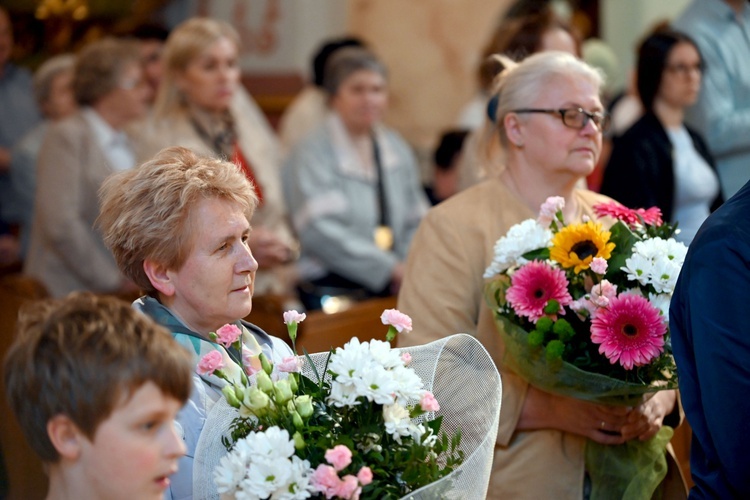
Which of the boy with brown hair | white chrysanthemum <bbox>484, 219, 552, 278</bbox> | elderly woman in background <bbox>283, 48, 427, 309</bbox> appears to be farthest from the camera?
elderly woman in background <bbox>283, 48, 427, 309</bbox>

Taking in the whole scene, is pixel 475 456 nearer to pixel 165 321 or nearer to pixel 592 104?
pixel 165 321

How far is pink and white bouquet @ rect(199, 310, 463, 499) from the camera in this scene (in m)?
2.16

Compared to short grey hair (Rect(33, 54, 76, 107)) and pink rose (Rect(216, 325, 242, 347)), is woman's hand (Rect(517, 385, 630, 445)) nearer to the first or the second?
pink rose (Rect(216, 325, 242, 347))

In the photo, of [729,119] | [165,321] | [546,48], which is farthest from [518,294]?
[729,119]

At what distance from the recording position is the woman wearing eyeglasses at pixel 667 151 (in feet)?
17.0

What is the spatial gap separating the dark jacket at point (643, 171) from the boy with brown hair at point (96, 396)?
3.44 meters

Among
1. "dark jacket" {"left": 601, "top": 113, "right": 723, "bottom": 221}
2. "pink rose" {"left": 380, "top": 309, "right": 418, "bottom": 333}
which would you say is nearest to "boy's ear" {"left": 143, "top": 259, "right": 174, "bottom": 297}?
"pink rose" {"left": 380, "top": 309, "right": 418, "bottom": 333}

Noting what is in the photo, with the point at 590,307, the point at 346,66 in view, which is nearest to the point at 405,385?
the point at 590,307

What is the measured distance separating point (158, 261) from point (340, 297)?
346 centimetres

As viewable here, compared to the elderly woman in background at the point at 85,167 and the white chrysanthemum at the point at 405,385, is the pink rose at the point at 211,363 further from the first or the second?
the elderly woman in background at the point at 85,167

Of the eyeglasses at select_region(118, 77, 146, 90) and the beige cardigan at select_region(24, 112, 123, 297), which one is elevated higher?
the eyeglasses at select_region(118, 77, 146, 90)

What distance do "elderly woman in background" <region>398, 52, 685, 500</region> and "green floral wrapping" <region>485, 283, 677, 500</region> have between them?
0.05 meters

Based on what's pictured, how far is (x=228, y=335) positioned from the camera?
8.40ft

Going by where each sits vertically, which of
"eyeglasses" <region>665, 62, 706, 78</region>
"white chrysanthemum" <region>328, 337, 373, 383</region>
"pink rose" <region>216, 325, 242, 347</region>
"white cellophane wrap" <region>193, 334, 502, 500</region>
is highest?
"white chrysanthemum" <region>328, 337, 373, 383</region>
